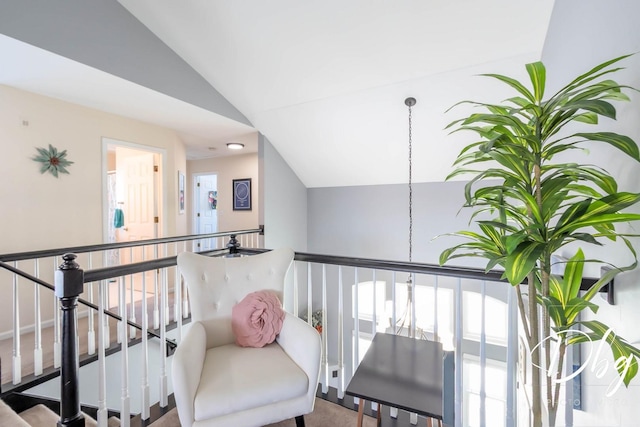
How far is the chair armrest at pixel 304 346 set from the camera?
4.79 feet

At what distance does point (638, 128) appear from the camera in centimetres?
99

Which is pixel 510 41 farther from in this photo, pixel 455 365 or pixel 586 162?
pixel 455 365

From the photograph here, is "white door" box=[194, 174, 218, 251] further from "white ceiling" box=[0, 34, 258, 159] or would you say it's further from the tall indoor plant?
the tall indoor plant

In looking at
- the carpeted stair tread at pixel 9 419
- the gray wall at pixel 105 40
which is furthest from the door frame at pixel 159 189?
the carpeted stair tread at pixel 9 419

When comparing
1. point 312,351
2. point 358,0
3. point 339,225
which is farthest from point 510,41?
point 339,225

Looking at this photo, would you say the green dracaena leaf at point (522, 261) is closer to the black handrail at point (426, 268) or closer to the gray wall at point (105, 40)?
the black handrail at point (426, 268)

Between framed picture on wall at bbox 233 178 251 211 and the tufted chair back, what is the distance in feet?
14.2

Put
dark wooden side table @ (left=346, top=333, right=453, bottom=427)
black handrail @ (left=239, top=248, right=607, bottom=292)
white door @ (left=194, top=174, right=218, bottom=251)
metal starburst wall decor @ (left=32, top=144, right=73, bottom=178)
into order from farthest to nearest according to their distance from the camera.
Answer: white door @ (left=194, top=174, right=218, bottom=251), metal starburst wall decor @ (left=32, top=144, right=73, bottom=178), black handrail @ (left=239, top=248, right=607, bottom=292), dark wooden side table @ (left=346, top=333, right=453, bottom=427)

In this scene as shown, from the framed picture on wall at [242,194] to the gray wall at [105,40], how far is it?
2.76 metres

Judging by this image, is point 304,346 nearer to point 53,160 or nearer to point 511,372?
point 511,372

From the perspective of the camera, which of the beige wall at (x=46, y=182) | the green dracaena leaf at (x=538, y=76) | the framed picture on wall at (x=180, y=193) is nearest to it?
the green dracaena leaf at (x=538, y=76)

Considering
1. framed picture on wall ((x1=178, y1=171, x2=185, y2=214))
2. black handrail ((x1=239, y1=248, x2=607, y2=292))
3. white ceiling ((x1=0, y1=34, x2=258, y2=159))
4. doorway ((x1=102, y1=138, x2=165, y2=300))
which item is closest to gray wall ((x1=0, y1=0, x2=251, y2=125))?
white ceiling ((x1=0, y1=34, x2=258, y2=159))

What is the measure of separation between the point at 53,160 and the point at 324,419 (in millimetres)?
3684

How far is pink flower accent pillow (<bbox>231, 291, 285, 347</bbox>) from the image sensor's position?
5.45ft
